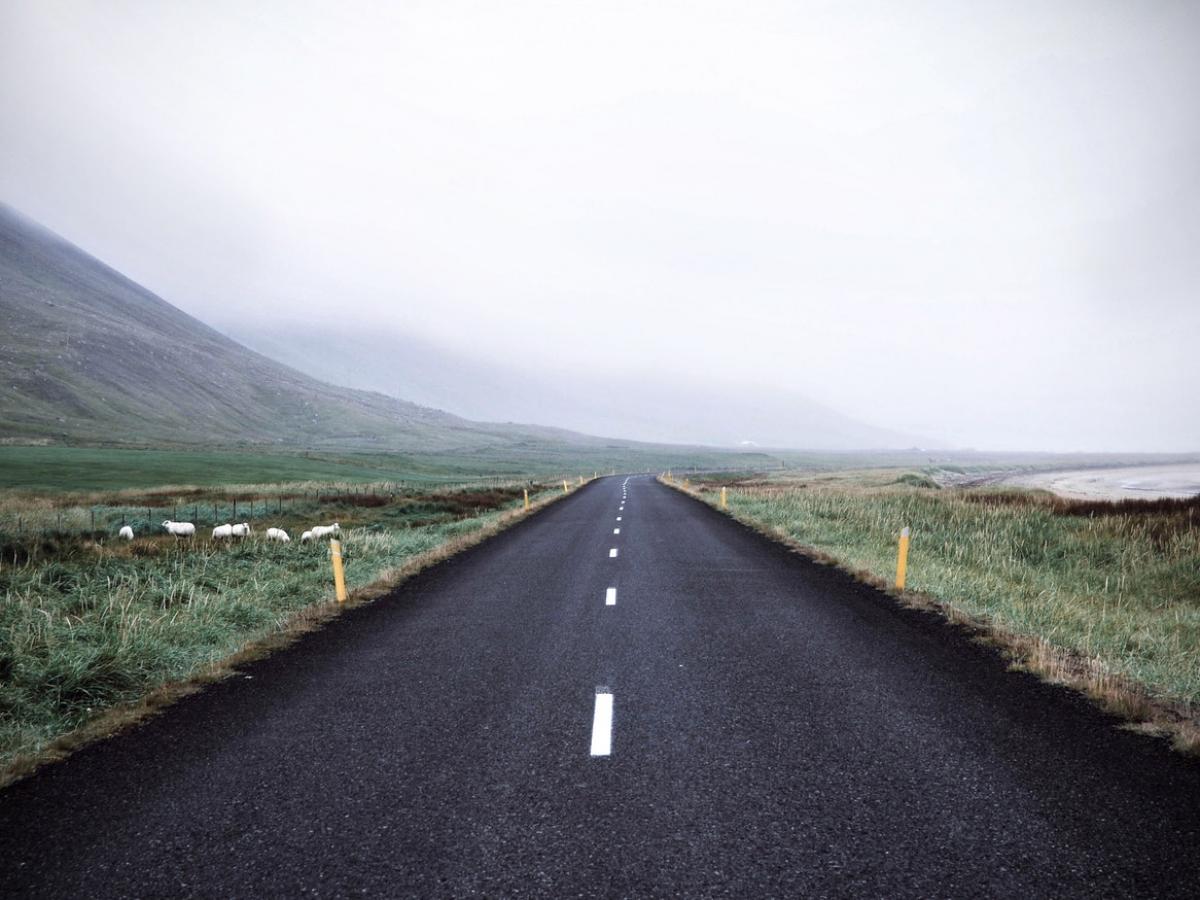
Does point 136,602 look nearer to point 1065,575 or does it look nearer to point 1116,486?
point 1065,575

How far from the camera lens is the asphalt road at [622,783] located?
3.67m

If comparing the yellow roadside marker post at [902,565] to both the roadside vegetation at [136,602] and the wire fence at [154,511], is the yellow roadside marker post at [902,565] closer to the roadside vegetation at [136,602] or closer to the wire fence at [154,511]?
the roadside vegetation at [136,602]

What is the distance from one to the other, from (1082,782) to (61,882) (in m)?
6.97

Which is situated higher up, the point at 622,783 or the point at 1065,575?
the point at 1065,575

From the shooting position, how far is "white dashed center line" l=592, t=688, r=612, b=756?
17.2 ft

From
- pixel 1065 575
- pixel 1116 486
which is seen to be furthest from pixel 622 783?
pixel 1116 486

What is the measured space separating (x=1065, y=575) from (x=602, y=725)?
1445 centimetres

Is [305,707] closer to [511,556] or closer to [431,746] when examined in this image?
[431,746]

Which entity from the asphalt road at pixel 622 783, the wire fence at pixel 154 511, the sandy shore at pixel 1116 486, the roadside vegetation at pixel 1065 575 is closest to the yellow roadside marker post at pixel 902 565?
the roadside vegetation at pixel 1065 575

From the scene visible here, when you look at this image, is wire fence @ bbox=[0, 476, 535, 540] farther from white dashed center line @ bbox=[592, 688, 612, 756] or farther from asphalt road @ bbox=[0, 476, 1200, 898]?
white dashed center line @ bbox=[592, 688, 612, 756]

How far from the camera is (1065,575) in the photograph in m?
14.7

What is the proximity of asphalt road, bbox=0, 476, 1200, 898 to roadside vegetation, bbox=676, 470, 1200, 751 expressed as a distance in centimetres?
82

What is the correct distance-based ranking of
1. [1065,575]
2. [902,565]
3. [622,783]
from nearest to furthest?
[622,783] → [902,565] → [1065,575]

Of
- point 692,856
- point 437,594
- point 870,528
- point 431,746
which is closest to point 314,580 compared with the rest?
point 437,594
